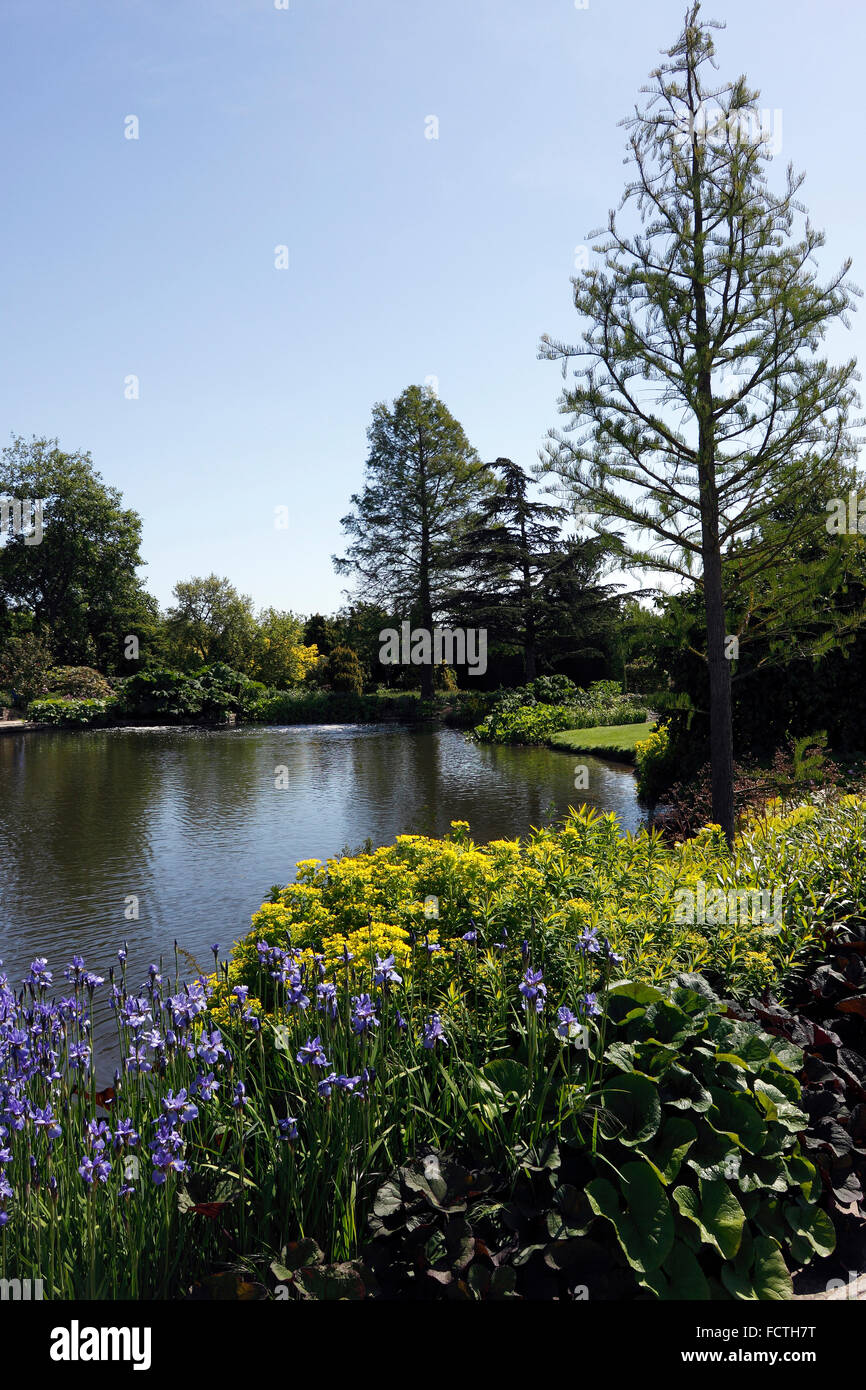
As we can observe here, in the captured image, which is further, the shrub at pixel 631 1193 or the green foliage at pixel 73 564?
the green foliage at pixel 73 564

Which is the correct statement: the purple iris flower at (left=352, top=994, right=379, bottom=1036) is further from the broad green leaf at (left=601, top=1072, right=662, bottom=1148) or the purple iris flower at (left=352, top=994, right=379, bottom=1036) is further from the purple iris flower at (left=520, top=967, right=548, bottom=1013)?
the broad green leaf at (left=601, top=1072, right=662, bottom=1148)

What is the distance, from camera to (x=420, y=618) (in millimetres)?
31484

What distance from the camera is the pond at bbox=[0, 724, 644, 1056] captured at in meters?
7.27

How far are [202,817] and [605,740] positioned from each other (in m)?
9.99

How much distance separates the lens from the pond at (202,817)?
727cm

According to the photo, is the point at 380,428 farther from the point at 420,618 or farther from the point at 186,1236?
the point at 186,1236

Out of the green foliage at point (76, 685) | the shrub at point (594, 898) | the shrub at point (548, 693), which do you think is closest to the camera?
the shrub at point (594, 898)

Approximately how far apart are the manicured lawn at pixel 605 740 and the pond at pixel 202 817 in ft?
1.33

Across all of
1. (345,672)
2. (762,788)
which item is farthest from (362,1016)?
(345,672)

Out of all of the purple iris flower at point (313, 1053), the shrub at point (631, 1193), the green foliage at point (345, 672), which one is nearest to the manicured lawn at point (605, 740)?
the green foliage at point (345, 672)

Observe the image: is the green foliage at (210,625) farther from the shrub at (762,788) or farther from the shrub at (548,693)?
the shrub at (762,788)

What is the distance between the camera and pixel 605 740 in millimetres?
19078
